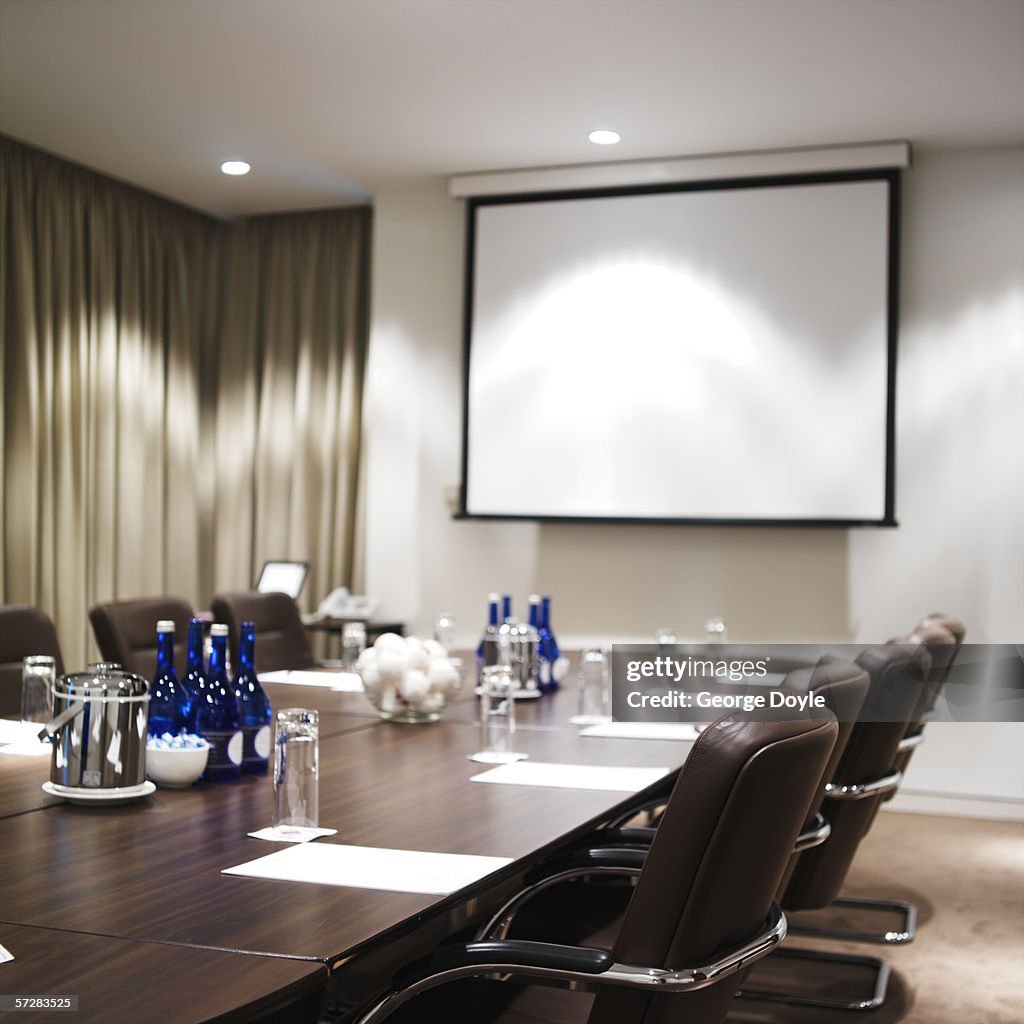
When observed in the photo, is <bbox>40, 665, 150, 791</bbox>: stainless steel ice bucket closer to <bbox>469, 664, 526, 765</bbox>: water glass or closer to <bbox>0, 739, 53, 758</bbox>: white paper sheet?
<bbox>0, 739, 53, 758</bbox>: white paper sheet

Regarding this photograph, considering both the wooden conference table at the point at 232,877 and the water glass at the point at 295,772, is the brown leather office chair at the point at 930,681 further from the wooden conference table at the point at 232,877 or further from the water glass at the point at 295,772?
the water glass at the point at 295,772

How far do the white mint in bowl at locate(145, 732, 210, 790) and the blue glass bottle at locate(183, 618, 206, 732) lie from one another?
94mm

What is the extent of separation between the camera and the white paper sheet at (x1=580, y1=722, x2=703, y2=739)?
302 centimetres

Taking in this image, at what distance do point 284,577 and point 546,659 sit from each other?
316 cm

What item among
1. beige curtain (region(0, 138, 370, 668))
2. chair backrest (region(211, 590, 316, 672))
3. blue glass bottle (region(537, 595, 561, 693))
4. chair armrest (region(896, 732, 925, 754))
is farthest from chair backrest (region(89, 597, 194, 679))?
beige curtain (region(0, 138, 370, 668))

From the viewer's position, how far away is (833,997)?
3.42m

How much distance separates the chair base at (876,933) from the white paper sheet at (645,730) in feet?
2.64

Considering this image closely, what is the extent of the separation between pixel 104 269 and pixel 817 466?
12.7 feet

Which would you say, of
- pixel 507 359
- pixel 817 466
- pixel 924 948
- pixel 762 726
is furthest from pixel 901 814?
pixel 762 726

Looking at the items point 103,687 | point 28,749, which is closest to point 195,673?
point 103,687

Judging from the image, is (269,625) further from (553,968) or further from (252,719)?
(553,968)

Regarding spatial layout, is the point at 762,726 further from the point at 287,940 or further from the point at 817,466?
the point at 817,466

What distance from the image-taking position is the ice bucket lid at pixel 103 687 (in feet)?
6.88

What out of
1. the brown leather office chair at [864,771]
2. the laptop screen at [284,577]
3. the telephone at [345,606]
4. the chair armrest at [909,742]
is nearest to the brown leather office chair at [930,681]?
the chair armrest at [909,742]
